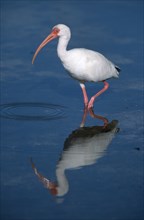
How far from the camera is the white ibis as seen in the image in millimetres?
12320

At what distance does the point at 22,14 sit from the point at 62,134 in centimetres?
673

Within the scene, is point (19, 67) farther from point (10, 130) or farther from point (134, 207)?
point (134, 207)

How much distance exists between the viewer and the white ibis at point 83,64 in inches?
485

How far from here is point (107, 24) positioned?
Answer: 16.6m

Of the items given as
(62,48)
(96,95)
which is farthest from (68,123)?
(62,48)

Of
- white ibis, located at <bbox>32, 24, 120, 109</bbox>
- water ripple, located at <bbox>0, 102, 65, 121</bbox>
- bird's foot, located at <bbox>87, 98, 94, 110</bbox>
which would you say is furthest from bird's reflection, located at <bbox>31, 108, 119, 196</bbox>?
white ibis, located at <bbox>32, 24, 120, 109</bbox>

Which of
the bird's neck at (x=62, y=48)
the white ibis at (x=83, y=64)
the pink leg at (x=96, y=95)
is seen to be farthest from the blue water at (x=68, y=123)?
the bird's neck at (x=62, y=48)

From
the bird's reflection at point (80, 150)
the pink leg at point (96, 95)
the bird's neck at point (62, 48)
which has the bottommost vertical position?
the pink leg at point (96, 95)

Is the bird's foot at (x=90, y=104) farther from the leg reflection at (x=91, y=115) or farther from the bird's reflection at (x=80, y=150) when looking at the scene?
the bird's reflection at (x=80, y=150)

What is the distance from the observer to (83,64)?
487 inches

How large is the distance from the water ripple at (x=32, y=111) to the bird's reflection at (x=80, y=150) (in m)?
0.64

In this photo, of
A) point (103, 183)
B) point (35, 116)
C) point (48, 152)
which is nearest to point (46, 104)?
point (35, 116)

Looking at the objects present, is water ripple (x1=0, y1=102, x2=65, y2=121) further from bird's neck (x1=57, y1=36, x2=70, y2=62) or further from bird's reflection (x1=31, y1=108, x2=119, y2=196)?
bird's neck (x1=57, y1=36, x2=70, y2=62)

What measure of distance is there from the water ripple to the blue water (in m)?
0.01
